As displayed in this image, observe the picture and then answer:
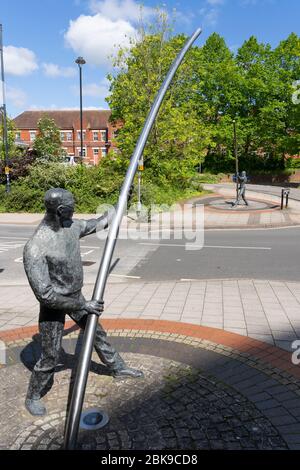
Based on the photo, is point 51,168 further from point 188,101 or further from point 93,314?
point 93,314

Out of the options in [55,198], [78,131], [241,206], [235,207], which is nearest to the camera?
[55,198]

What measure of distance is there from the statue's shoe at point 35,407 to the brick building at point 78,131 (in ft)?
211

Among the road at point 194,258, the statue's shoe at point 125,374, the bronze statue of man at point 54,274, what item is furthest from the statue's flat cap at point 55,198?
the road at point 194,258

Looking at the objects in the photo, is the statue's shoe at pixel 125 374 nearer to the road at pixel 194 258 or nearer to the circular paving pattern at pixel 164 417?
the circular paving pattern at pixel 164 417

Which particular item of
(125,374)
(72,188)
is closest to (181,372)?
(125,374)

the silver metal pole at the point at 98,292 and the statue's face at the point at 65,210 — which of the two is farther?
the statue's face at the point at 65,210

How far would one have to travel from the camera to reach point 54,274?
359cm

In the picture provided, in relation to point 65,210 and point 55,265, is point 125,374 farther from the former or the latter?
point 65,210

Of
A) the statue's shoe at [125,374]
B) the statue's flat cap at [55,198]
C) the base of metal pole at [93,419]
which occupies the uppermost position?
the statue's flat cap at [55,198]

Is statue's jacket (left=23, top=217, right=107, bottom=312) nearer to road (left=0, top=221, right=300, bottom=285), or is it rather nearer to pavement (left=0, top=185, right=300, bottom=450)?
pavement (left=0, top=185, right=300, bottom=450)

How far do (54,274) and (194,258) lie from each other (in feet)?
25.8

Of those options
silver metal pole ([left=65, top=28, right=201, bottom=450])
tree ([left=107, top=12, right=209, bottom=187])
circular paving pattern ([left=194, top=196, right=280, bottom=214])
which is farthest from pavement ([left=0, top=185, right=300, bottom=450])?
tree ([left=107, top=12, right=209, bottom=187])

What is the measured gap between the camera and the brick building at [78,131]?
6638cm

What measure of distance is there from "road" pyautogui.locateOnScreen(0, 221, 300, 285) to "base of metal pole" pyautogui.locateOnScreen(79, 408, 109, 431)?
17.8 feet
